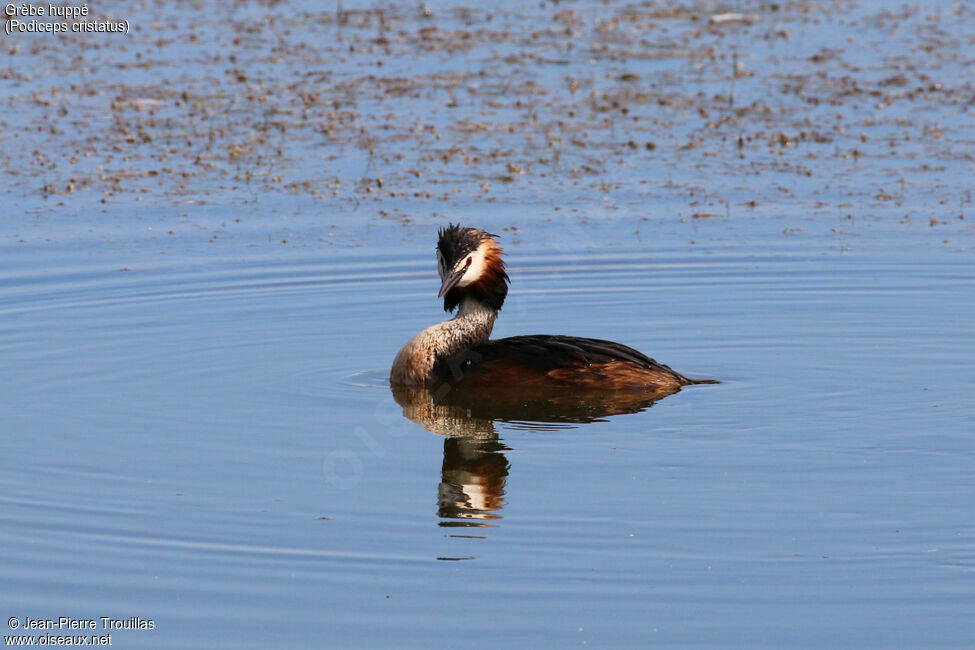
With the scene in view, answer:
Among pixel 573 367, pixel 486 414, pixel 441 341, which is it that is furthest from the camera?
pixel 441 341

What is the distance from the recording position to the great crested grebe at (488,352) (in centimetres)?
1063

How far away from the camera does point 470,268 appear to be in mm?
11375

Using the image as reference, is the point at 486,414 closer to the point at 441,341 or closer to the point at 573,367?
the point at 573,367

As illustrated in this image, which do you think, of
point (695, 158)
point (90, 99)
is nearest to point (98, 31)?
point (90, 99)

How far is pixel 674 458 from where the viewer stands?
9109 mm

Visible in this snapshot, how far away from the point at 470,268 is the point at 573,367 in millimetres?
1237

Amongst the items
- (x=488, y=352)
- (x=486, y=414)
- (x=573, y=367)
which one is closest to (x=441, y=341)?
(x=488, y=352)

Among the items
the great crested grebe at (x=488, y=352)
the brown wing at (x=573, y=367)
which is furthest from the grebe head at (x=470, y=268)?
the brown wing at (x=573, y=367)

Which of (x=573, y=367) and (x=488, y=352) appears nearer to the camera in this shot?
(x=573, y=367)

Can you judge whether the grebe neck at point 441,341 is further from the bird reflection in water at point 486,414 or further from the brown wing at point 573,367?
the brown wing at point 573,367

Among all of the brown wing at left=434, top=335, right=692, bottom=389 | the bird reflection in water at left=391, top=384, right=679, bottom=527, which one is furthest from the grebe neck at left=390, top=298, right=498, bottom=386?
the brown wing at left=434, top=335, right=692, bottom=389

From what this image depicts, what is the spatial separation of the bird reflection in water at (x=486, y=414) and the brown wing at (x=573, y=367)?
0.06 metres

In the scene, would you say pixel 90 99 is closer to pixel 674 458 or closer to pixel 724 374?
pixel 724 374

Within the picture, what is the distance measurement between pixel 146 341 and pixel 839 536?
6171 mm
